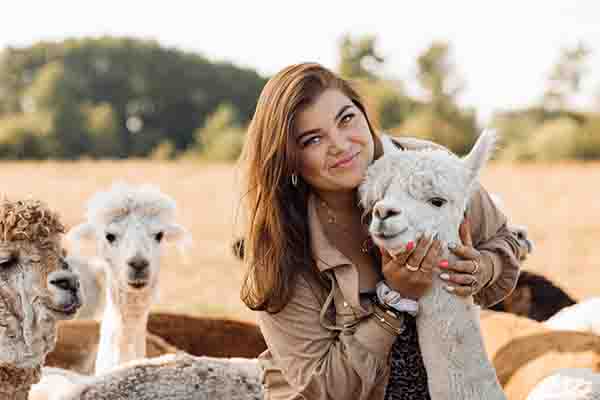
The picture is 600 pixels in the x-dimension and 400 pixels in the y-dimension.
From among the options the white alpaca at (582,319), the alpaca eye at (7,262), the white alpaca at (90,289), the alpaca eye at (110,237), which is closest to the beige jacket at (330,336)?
the alpaca eye at (7,262)

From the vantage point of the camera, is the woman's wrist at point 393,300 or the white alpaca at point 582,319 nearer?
the woman's wrist at point 393,300

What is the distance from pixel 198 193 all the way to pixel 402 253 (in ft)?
62.5

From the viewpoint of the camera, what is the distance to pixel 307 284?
264 centimetres

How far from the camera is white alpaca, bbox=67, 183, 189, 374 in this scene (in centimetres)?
422

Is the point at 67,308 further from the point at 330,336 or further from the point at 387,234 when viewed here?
the point at 387,234

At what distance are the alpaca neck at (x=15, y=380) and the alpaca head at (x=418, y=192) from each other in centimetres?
117

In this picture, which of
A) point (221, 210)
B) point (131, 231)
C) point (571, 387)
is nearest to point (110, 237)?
point (131, 231)

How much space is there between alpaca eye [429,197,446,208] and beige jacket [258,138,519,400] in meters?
0.31

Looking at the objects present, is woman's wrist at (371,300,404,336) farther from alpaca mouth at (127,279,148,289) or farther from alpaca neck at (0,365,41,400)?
alpaca mouth at (127,279,148,289)

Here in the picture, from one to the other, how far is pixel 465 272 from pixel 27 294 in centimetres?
139

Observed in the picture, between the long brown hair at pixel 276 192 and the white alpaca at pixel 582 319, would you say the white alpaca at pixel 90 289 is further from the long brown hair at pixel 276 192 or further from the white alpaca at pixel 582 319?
the long brown hair at pixel 276 192

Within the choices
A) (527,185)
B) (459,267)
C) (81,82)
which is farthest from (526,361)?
(81,82)

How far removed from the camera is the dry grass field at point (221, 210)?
11.4 metres

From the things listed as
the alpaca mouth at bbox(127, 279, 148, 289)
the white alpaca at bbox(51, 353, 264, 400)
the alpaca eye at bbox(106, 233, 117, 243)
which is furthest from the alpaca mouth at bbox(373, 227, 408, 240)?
the alpaca eye at bbox(106, 233, 117, 243)
